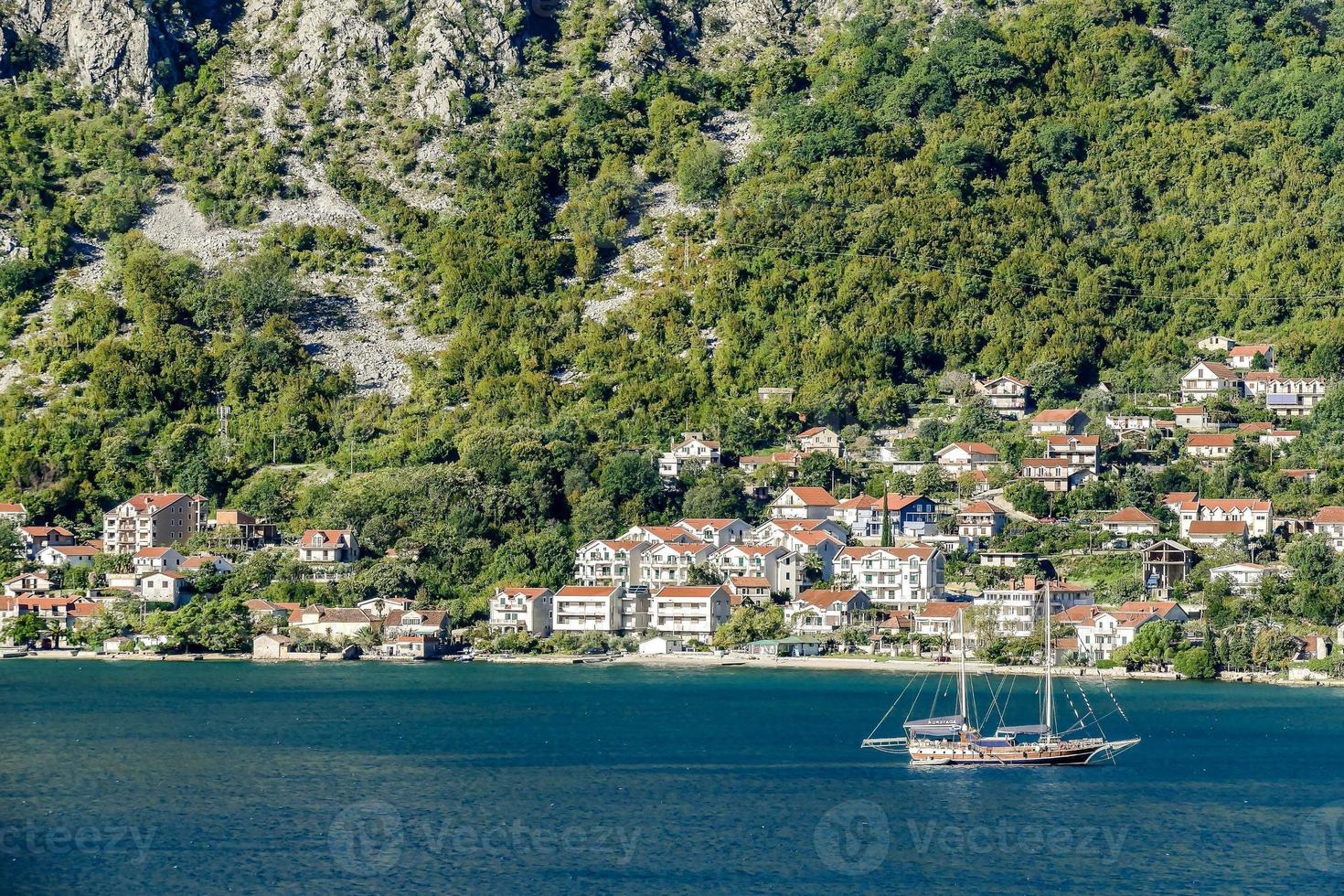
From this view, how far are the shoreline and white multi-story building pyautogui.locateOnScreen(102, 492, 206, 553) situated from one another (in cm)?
853

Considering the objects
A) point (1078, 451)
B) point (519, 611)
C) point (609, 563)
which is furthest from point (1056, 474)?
point (519, 611)

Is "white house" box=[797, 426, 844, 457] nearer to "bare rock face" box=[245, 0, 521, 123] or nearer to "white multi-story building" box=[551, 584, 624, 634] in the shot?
"white multi-story building" box=[551, 584, 624, 634]

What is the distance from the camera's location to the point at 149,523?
73.8m

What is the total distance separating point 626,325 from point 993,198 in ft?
63.5

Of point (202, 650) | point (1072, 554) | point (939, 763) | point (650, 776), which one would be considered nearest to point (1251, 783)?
point (939, 763)

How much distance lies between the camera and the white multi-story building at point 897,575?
66250 mm

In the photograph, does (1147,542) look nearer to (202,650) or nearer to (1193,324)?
(1193,324)

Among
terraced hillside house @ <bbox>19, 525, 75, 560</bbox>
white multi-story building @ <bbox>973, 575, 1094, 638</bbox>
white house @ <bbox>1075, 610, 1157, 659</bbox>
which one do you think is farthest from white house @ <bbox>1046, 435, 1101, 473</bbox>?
terraced hillside house @ <bbox>19, 525, 75, 560</bbox>

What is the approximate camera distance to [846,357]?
274 feet

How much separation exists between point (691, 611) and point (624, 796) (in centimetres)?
2838

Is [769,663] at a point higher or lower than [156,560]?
lower

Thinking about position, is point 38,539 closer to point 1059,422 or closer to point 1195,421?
point 1059,422

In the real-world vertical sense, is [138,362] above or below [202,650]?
above

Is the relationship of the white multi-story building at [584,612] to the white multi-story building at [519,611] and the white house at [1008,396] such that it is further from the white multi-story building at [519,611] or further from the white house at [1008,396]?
the white house at [1008,396]
